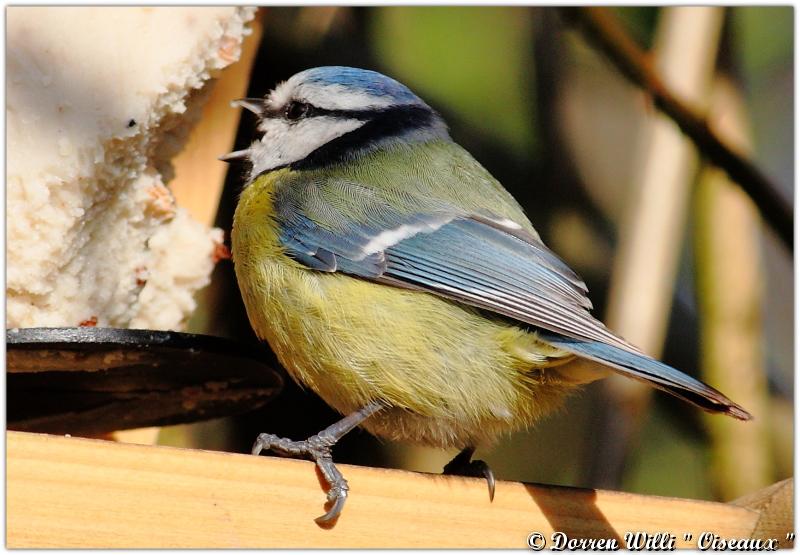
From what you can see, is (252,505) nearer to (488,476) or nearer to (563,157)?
(488,476)

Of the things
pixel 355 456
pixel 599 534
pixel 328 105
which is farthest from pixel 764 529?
pixel 355 456

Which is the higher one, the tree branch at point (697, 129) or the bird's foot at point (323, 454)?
the tree branch at point (697, 129)

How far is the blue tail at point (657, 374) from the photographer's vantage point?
0.91m

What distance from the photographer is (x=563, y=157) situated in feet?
6.43

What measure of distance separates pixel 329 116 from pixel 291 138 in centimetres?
6

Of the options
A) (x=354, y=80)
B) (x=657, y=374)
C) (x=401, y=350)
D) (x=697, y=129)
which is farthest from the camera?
(x=697, y=129)

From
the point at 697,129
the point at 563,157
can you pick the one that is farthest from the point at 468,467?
the point at 563,157

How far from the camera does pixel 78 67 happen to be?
107cm

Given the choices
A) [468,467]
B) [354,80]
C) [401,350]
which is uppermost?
[354,80]

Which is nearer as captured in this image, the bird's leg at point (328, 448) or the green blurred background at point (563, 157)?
the bird's leg at point (328, 448)

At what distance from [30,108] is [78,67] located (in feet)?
0.24

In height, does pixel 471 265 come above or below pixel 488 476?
above

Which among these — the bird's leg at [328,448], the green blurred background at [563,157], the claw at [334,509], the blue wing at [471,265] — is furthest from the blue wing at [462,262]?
the green blurred background at [563,157]

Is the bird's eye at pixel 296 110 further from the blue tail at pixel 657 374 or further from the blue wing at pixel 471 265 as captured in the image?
the blue tail at pixel 657 374
